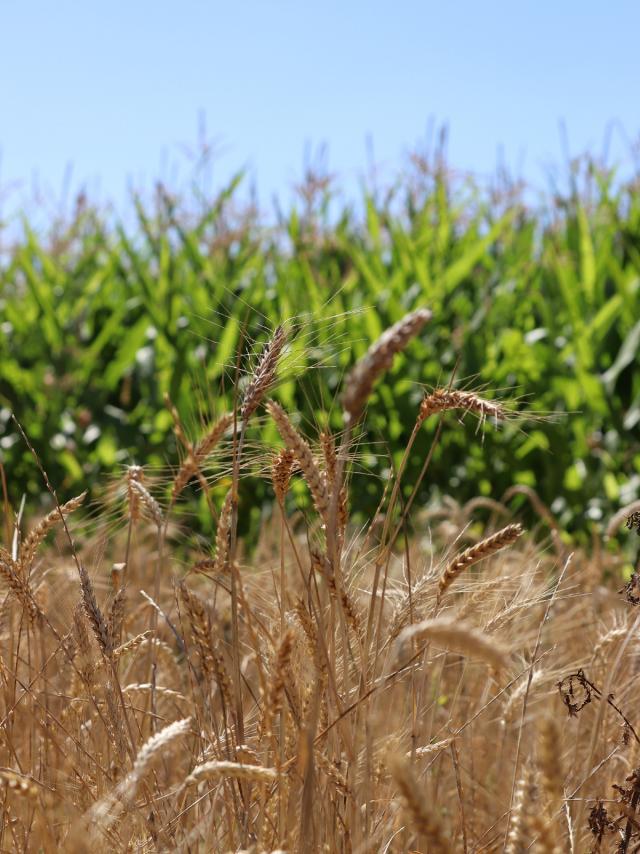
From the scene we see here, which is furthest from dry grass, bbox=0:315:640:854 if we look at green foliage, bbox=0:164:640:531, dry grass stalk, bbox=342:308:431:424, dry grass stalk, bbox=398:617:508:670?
green foliage, bbox=0:164:640:531

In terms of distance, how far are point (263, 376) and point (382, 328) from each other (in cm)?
355

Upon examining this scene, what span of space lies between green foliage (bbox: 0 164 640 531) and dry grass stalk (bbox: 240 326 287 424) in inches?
104

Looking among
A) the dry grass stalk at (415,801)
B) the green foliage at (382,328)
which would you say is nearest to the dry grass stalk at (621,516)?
the dry grass stalk at (415,801)

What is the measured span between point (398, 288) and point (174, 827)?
3660 millimetres

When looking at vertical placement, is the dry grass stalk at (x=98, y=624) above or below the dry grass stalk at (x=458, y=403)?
below

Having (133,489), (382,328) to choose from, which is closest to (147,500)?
(133,489)

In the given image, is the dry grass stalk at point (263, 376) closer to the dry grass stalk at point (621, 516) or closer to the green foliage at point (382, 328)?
the dry grass stalk at point (621, 516)

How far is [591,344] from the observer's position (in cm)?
423

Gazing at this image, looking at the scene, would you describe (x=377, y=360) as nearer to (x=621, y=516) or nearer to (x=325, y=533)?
(x=325, y=533)

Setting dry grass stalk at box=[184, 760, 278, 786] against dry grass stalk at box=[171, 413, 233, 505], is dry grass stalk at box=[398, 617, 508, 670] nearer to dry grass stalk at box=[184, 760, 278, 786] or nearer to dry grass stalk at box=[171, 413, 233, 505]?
dry grass stalk at box=[184, 760, 278, 786]

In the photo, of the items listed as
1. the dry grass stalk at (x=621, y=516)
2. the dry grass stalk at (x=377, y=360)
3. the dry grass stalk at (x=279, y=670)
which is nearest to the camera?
the dry grass stalk at (x=377, y=360)

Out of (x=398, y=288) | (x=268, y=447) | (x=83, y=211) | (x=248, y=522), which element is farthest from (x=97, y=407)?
(x=268, y=447)

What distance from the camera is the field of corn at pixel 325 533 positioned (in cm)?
116

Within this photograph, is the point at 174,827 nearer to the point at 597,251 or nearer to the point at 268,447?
the point at 268,447
